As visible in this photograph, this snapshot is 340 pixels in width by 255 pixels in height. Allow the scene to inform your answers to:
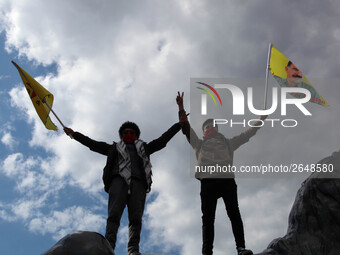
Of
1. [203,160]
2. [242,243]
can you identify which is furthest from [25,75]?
[242,243]

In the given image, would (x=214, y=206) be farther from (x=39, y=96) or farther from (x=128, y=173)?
(x=39, y=96)

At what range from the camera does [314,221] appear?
244 inches

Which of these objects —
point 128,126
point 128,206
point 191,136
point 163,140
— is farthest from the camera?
point 128,126

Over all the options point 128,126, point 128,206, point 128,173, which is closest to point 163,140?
point 128,126

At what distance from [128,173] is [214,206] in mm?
1574

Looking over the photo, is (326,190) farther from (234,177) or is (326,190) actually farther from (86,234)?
(86,234)

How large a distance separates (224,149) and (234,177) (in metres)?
0.57

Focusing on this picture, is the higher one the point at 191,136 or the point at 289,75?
the point at 289,75

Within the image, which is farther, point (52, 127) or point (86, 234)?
point (52, 127)

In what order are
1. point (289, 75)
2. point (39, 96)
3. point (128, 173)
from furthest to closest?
point (289, 75) < point (39, 96) < point (128, 173)

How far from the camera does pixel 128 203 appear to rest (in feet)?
21.1

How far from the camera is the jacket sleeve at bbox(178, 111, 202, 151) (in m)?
7.30

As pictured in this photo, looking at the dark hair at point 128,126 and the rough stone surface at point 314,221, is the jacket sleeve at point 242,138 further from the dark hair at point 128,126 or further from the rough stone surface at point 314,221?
the dark hair at point 128,126

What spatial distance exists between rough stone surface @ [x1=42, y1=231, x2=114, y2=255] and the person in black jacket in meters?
1.74
